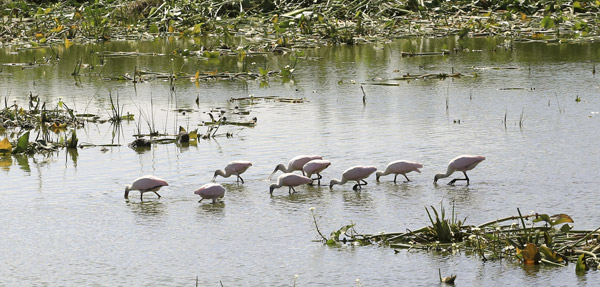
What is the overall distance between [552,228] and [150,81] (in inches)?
382

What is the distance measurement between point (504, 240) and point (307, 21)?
14995mm

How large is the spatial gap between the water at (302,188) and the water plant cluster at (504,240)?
9cm

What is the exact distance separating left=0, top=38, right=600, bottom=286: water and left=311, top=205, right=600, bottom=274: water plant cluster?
0.09 m

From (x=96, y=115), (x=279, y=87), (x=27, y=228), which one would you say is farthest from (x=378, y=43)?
(x=27, y=228)

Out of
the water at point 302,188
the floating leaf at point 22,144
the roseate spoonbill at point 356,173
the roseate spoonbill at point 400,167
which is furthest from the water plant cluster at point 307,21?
the roseate spoonbill at point 356,173

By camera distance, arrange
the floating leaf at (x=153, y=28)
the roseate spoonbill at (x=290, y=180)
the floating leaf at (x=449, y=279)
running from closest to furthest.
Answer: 1. the floating leaf at (x=449, y=279)
2. the roseate spoonbill at (x=290, y=180)
3. the floating leaf at (x=153, y=28)

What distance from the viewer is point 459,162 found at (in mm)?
7520

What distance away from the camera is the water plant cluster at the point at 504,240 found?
17.8 ft

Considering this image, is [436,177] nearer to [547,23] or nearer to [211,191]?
[211,191]

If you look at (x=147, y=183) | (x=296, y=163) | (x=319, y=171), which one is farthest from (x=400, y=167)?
(x=147, y=183)

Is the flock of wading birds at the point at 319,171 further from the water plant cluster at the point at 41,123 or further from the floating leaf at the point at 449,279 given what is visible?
the water plant cluster at the point at 41,123

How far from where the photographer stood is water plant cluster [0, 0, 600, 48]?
19.5 metres

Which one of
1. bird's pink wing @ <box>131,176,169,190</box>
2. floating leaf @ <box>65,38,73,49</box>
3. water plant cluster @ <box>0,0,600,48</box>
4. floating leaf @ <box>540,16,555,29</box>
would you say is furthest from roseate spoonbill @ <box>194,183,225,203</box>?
floating leaf @ <box>65,38,73,49</box>

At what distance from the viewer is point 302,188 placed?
785 cm
